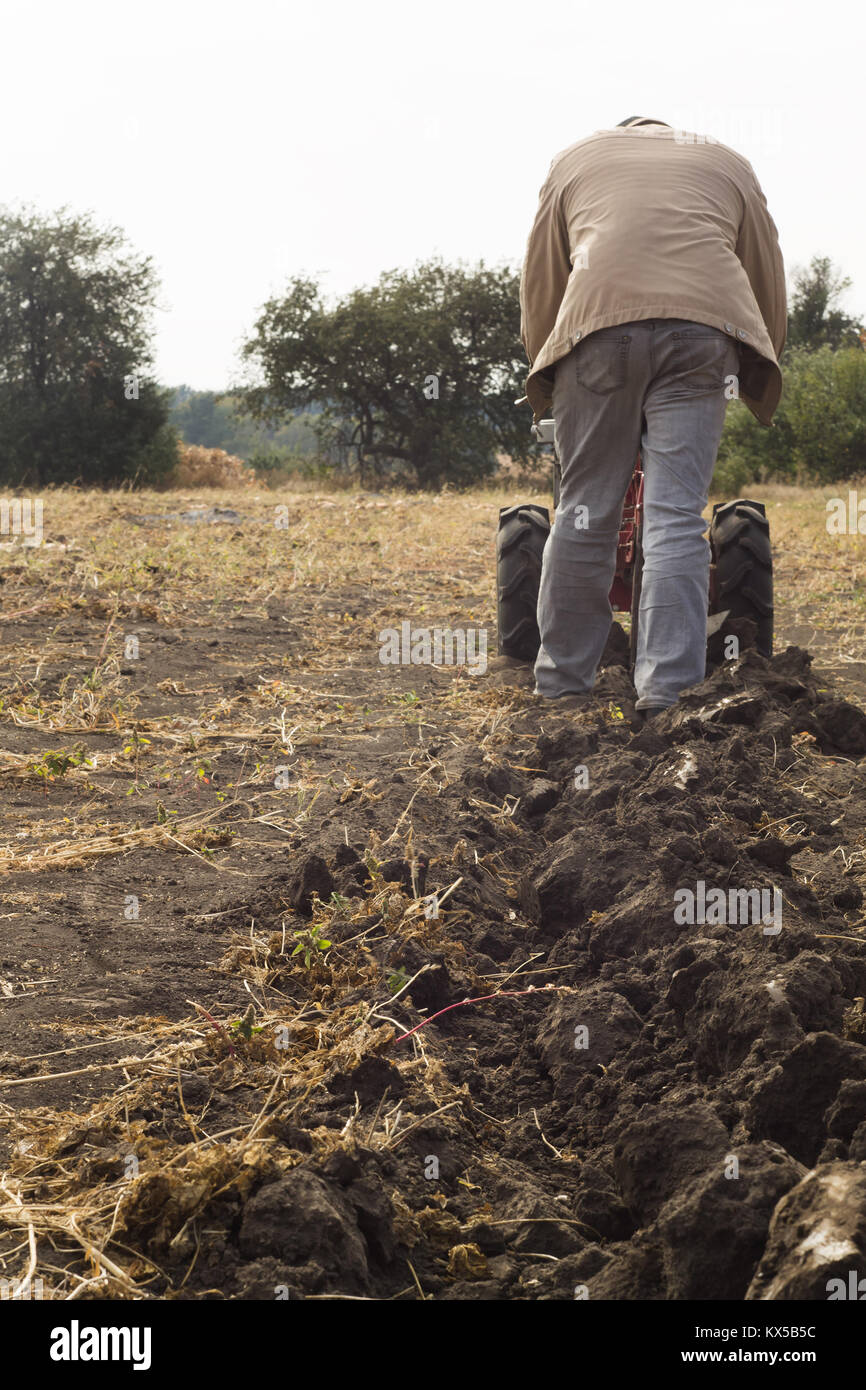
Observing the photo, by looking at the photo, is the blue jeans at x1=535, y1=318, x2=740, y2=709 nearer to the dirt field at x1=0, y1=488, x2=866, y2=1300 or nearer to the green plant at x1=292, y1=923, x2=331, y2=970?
the dirt field at x1=0, y1=488, x2=866, y2=1300

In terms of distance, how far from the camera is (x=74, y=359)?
27078 millimetres

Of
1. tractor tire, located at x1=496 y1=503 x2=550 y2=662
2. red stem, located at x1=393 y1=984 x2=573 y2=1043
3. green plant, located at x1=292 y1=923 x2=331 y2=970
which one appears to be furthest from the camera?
tractor tire, located at x1=496 y1=503 x2=550 y2=662

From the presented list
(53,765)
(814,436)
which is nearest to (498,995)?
(53,765)

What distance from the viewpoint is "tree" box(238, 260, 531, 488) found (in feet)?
91.3

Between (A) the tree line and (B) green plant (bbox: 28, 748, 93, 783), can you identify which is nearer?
(B) green plant (bbox: 28, 748, 93, 783)

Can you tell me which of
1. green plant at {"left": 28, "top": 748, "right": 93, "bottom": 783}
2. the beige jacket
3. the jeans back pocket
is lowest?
green plant at {"left": 28, "top": 748, "right": 93, "bottom": 783}

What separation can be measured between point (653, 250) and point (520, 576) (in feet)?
5.66

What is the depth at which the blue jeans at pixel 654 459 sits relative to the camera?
391cm

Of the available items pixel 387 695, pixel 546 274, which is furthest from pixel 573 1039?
pixel 387 695

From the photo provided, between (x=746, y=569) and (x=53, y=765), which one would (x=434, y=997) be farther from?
(x=746, y=569)

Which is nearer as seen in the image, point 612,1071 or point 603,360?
point 612,1071

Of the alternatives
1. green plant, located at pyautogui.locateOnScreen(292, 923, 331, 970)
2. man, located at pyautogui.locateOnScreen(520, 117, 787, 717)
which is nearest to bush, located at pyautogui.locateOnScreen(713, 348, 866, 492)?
man, located at pyautogui.locateOnScreen(520, 117, 787, 717)

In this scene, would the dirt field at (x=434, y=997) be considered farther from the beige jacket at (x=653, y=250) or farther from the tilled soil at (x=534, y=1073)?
the beige jacket at (x=653, y=250)

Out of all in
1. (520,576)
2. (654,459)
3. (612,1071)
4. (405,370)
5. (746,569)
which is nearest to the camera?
(612,1071)
